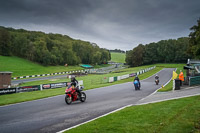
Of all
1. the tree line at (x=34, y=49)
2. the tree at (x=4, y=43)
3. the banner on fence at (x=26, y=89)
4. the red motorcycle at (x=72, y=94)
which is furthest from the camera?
the tree line at (x=34, y=49)

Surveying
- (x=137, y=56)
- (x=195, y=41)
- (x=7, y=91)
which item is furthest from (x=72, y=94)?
(x=137, y=56)

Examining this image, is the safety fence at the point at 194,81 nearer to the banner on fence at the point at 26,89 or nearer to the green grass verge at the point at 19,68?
the banner on fence at the point at 26,89

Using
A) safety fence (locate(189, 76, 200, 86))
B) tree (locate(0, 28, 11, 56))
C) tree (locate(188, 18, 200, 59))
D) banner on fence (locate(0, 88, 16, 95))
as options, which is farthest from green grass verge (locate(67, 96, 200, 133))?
tree (locate(0, 28, 11, 56))

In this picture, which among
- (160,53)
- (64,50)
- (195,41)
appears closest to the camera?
(195,41)

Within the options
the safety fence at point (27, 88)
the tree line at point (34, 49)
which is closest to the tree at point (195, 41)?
the safety fence at point (27, 88)

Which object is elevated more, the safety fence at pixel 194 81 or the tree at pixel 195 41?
the tree at pixel 195 41

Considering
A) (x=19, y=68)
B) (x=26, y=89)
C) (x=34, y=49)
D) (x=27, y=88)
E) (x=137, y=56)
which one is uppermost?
(x=34, y=49)

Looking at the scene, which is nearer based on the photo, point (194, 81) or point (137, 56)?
point (194, 81)

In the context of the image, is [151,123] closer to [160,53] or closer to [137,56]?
[137,56]

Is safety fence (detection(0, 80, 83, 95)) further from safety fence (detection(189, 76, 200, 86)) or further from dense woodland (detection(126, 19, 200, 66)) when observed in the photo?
dense woodland (detection(126, 19, 200, 66))

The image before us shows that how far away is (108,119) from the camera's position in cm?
703

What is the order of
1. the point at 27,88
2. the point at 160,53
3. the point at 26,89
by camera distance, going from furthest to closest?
the point at 160,53, the point at 27,88, the point at 26,89

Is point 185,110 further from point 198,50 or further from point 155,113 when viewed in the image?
point 198,50

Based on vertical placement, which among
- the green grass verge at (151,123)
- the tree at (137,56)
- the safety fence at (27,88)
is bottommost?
the safety fence at (27,88)
